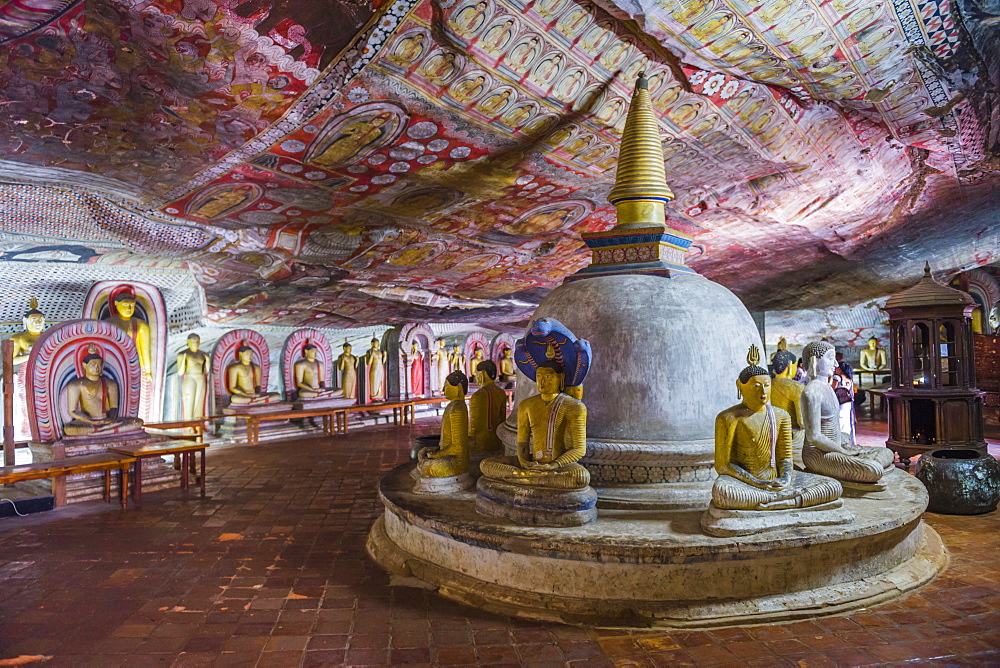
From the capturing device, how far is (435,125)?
734cm

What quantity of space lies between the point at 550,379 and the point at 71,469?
5.13m

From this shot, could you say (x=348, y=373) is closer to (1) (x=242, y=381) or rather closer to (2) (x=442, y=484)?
(1) (x=242, y=381)

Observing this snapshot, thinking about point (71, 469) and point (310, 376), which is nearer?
point (71, 469)

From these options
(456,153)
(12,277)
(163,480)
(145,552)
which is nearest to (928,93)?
(456,153)

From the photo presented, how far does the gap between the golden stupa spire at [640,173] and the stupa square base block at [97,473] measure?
6.23 metres

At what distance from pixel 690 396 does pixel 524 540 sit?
6.42 ft

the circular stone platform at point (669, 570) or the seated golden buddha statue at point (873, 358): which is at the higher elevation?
the seated golden buddha statue at point (873, 358)

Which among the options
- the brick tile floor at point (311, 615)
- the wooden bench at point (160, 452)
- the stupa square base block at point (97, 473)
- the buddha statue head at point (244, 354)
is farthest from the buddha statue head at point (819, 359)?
the buddha statue head at point (244, 354)

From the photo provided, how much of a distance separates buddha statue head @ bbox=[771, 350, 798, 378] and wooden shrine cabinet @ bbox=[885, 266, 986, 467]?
10.7ft

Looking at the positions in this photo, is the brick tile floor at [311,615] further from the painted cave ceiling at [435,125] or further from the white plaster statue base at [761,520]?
the painted cave ceiling at [435,125]

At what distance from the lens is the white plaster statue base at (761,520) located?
3.97m

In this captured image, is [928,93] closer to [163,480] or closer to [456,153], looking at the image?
[456,153]

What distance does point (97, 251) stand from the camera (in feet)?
28.0

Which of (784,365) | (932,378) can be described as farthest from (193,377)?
(932,378)
